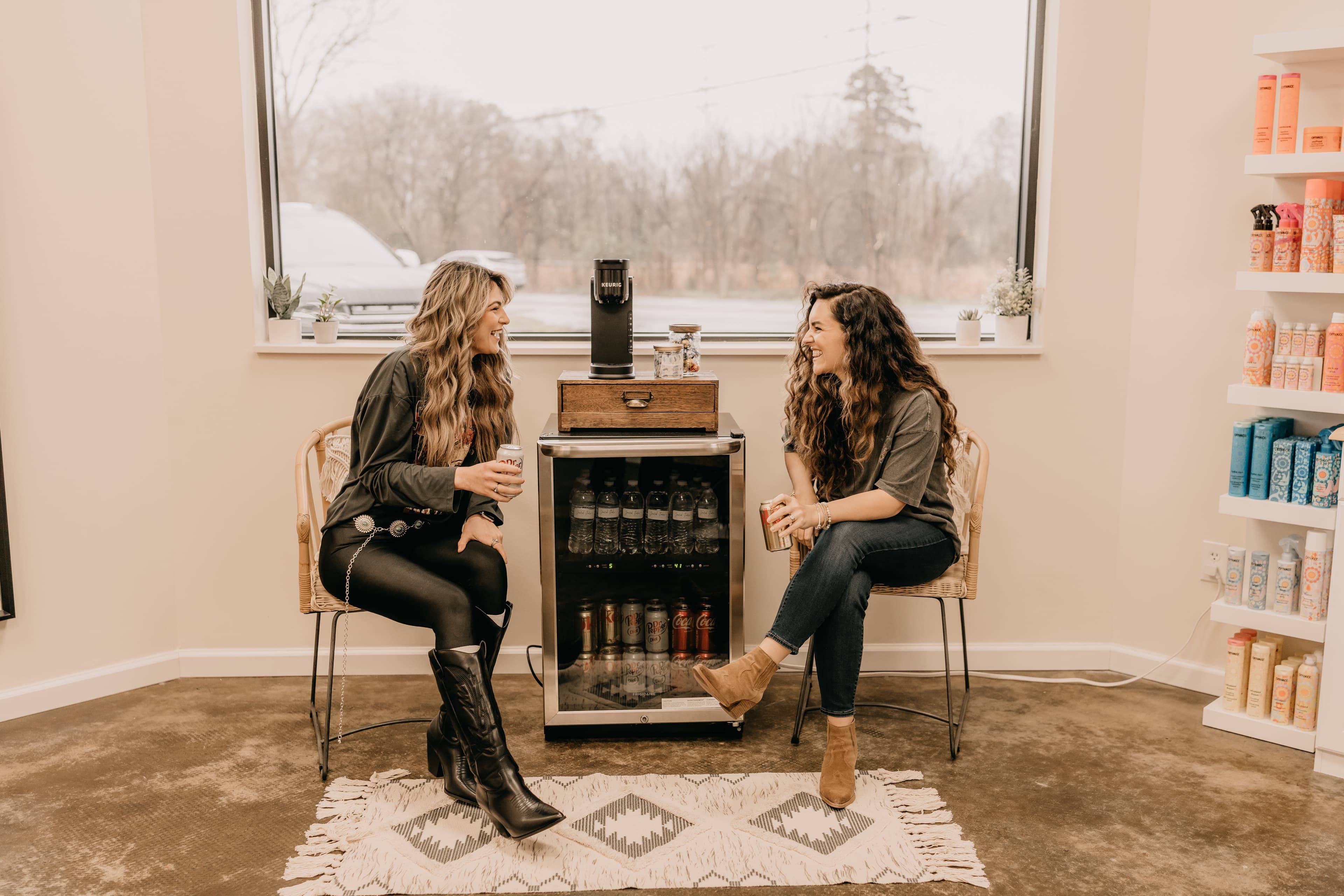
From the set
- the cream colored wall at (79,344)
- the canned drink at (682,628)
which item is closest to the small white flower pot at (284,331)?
the cream colored wall at (79,344)

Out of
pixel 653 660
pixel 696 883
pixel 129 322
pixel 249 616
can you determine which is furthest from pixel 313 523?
pixel 696 883

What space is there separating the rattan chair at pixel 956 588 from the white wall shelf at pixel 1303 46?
1232mm

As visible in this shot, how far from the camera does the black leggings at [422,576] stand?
245 centimetres

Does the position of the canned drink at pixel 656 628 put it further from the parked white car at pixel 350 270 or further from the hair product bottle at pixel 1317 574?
the hair product bottle at pixel 1317 574

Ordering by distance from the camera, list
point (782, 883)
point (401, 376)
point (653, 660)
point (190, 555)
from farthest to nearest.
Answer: point (190, 555) → point (653, 660) → point (401, 376) → point (782, 883)

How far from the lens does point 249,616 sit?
3359mm

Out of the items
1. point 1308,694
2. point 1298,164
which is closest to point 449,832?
point 1308,694

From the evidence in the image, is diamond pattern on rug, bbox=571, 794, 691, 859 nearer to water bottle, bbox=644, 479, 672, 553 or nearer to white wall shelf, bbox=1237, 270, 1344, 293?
water bottle, bbox=644, 479, 672, 553

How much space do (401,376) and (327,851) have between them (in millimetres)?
1086

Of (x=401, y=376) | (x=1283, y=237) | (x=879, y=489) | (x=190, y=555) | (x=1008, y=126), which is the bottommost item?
(x=190, y=555)

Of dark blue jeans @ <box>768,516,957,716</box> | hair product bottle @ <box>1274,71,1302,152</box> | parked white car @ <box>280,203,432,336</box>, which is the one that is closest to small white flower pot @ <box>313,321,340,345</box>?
parked white car @ <box>280,203,432,336</box>

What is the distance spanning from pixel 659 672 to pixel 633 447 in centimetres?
66

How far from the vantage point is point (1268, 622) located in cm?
287

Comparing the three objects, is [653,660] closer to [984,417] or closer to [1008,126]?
[984,417]
